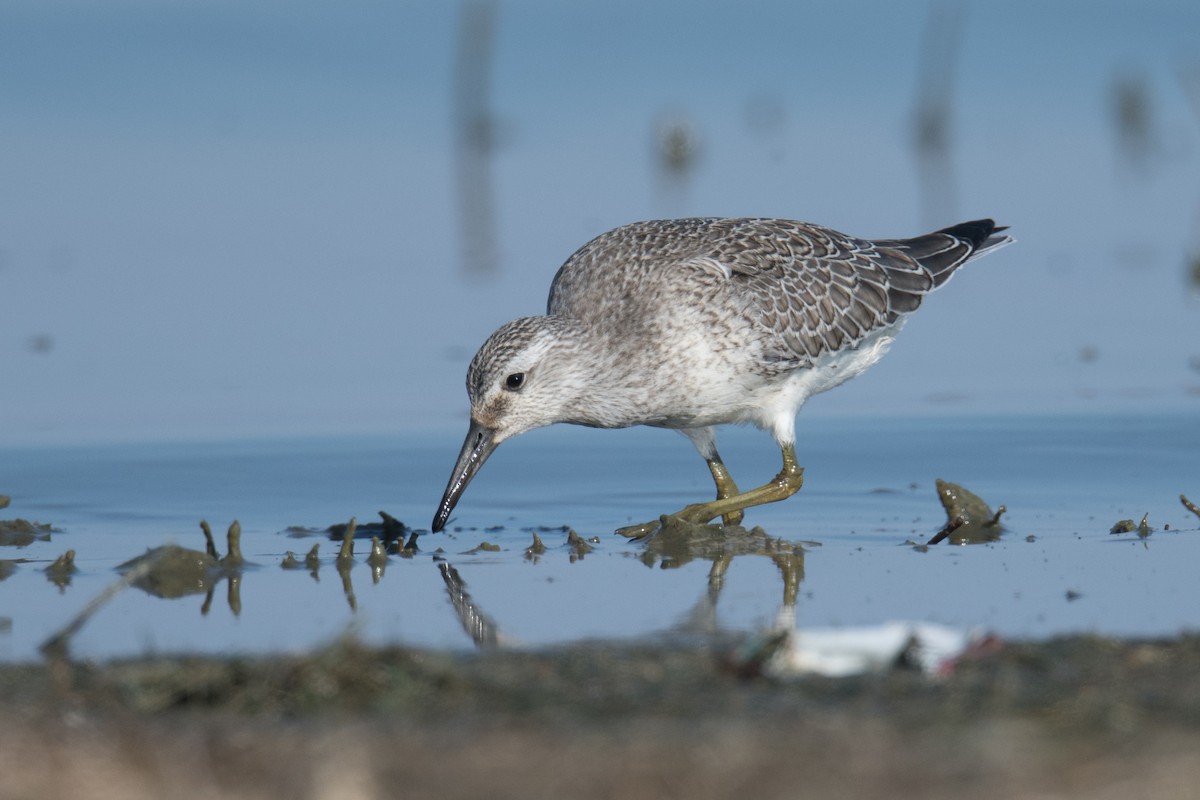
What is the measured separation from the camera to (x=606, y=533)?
8961mm

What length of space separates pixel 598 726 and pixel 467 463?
401cm

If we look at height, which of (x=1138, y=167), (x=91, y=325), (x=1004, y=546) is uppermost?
(x=1138, y=167)

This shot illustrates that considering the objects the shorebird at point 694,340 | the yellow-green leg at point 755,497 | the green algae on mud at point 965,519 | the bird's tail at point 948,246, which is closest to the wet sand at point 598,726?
the green algae on mud at point 965,519

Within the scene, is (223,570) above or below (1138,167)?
below

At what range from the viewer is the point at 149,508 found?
9.41 meters

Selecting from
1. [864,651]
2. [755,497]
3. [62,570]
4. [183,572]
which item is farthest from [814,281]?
[864,651]

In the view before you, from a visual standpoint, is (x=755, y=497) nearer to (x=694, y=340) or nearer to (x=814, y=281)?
(x=694, y=340)

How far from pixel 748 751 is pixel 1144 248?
11.0 metres

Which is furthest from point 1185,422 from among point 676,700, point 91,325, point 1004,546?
point 91,325

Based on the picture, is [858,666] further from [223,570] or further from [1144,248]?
[1144,248]

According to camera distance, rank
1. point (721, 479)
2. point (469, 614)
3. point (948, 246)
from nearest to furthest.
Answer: point (469, 614) < point (721, 479) < point (948, 246)

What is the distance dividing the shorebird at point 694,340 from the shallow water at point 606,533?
1.58 ft

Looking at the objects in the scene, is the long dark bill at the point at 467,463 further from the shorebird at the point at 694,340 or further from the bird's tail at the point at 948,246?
the bird's tail at the point at 948,246

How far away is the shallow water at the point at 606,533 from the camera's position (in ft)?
23.1
